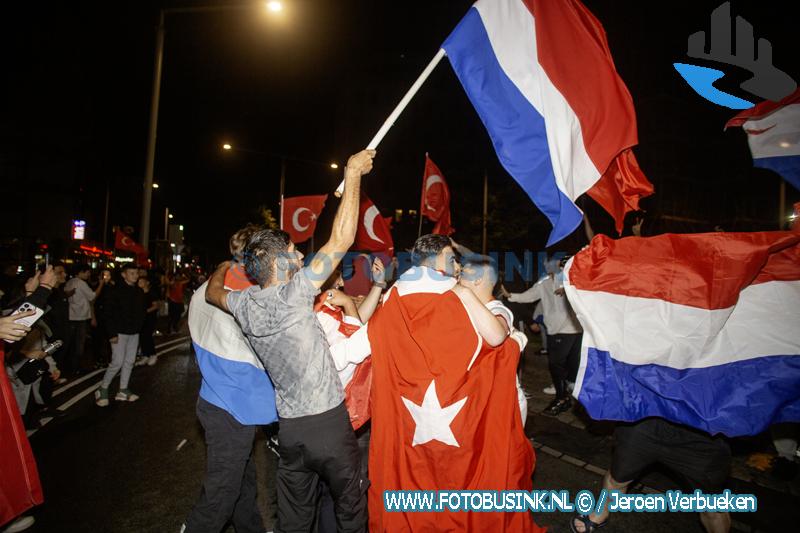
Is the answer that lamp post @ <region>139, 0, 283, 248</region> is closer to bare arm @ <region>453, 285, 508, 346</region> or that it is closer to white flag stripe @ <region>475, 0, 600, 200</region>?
white flag stripe @ <region>475, 0, 600, 200</region>

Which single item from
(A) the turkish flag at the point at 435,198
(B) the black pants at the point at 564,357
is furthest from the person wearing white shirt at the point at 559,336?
(A) the turkish flag at the point at 435,198

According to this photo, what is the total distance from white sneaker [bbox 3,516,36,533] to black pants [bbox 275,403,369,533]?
240 centimetres

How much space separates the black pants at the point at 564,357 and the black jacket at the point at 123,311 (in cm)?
632

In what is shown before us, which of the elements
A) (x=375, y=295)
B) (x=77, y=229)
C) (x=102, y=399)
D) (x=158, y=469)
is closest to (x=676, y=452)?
(x=375, y=295)

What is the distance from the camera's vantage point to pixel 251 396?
9.68ft

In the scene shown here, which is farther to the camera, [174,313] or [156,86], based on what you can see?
[174,313]

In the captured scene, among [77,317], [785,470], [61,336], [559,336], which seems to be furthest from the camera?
[77,317]

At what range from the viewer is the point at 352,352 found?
9.67ft

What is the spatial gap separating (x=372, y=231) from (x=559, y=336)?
4.85 metres

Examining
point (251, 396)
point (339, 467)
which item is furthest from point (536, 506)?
point (251, 396)

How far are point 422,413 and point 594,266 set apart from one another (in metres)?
1.54

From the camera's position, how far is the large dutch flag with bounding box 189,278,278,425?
2.94 meters

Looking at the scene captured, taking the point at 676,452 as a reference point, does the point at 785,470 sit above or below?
below

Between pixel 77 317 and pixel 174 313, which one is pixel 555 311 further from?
pixel 174 313
